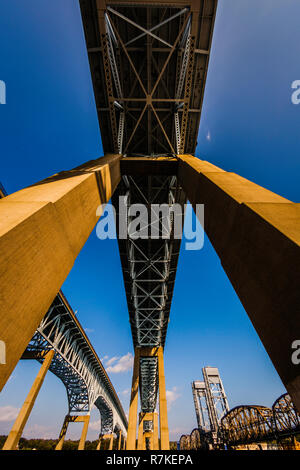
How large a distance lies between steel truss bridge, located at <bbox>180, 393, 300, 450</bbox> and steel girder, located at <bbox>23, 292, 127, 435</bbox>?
1994cm

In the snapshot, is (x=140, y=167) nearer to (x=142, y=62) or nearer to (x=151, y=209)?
(x=151, y=209)

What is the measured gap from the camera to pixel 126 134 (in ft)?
25.6

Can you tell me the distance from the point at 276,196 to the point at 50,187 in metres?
3.22

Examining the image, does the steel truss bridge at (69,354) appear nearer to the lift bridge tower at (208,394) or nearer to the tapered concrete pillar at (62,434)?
the tapered concrete pillar at (62,434)

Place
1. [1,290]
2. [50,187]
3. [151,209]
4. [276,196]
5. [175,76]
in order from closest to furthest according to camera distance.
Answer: [1,290]
[276,196]
[50,187]
[175,76]
[151,209]

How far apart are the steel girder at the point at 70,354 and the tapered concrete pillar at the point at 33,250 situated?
13.1 meters

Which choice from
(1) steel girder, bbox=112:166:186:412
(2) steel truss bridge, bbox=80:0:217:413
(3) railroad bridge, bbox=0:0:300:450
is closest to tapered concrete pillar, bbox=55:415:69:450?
(1) steel girder, bbox=112:166:186:412

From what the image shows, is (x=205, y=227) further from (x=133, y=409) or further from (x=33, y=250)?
(x=133, y=409)

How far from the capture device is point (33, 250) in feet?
6.20

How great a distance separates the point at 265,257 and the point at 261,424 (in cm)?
2993

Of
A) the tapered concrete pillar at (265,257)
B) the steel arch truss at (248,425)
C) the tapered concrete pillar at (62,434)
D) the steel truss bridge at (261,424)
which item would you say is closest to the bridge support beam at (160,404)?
the tapered concrete pillar at (62,434)

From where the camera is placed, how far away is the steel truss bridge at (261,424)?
51.7 ft

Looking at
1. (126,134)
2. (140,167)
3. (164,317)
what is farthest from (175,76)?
(164,317)

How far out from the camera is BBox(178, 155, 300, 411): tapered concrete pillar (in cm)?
151
